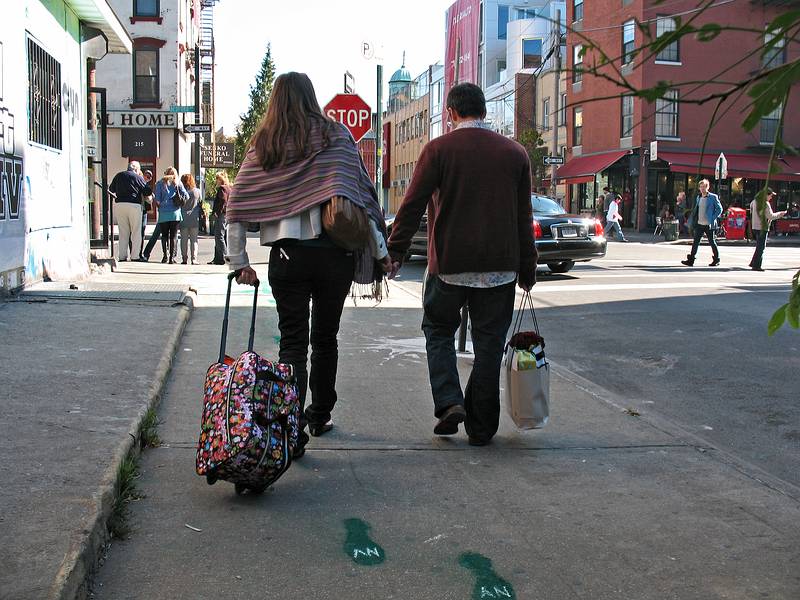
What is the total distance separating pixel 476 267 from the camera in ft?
14.9

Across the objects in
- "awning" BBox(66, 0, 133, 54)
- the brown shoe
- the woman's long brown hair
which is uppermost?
"awning" BBox(66, 0, 133, 54)

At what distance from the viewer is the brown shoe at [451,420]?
4.64 m

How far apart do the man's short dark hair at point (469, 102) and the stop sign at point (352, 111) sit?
1031 centimetres

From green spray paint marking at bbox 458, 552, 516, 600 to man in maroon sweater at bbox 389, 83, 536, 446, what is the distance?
1501 mm

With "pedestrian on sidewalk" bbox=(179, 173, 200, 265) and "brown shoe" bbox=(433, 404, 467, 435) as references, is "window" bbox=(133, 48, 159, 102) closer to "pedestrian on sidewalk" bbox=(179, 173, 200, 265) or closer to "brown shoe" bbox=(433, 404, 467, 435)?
"pedestrian on sidewalk" bbox=(179, 173, 200, 265)

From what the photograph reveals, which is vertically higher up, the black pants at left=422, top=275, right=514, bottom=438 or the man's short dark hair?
the man's short dark hair

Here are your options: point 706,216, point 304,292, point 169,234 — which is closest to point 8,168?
point 304,292

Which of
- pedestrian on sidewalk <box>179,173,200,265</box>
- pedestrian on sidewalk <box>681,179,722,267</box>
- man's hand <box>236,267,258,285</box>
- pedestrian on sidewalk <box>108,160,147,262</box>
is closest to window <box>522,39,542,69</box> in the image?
pedestrian on sidewalk <box>681,179,722,267</box>

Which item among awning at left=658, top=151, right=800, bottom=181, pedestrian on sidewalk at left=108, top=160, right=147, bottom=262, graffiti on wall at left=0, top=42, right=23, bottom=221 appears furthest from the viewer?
awning at left=658, top=151, right=800, bottom=181

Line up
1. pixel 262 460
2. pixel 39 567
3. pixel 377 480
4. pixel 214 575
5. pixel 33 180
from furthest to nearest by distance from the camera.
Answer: pixel 33 180 → pixel 377 480 → pixel 262 460 → pixel 214 575 → pixel 39 567

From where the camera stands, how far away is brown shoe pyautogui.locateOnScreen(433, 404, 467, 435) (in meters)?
4.64

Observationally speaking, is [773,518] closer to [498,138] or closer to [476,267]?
[476,267]

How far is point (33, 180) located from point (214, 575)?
7762 mm

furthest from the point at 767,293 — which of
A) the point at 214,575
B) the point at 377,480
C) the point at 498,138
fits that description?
the point at 214,575
